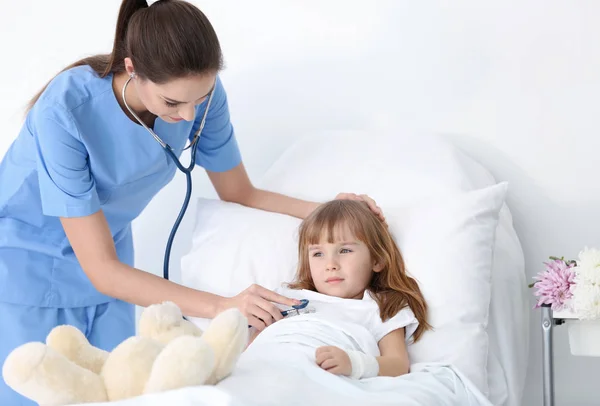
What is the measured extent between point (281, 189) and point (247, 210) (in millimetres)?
133

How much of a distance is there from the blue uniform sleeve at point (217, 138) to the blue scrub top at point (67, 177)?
1.3 inches

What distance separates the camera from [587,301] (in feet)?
5.40

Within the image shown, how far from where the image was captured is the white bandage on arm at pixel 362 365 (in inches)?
57.4

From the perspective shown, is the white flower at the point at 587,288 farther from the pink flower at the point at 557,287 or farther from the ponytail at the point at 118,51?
the ponytail at the point at 118,51

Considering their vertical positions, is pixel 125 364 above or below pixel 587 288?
above

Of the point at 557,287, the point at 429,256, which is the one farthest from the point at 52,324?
the point at 557,287

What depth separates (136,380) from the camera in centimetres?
120

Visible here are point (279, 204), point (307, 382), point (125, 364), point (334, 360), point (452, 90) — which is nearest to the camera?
point (125, 364)

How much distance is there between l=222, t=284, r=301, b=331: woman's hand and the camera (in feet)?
5.32

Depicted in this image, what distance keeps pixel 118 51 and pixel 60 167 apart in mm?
277

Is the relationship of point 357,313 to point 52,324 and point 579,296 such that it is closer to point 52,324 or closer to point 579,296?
point 579,296

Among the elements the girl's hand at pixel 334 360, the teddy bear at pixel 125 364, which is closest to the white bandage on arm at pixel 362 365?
the girl's hand at pixel 334 360

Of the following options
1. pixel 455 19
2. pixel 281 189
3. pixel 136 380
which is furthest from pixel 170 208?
pixel 136 380

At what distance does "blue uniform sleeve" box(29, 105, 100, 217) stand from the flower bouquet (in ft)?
3.24
